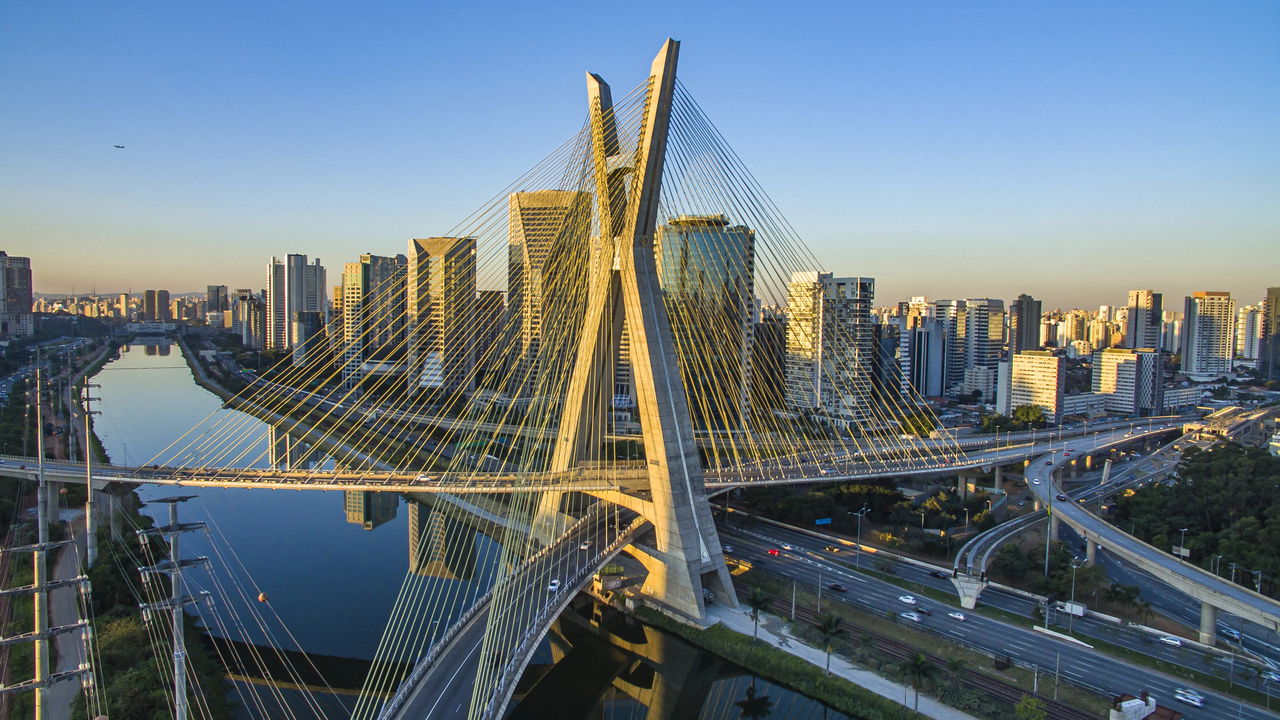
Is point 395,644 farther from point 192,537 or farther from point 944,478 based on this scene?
A: point 944,478

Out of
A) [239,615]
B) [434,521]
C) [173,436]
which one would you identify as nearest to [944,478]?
[434,521]

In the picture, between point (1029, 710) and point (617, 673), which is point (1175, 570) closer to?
point (1029, 710)

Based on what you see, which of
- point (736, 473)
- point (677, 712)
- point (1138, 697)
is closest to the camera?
point (1138, 697)

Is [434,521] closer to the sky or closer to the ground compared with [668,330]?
closer to the ground

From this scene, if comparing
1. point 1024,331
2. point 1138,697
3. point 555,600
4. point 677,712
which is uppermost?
point 1024,331

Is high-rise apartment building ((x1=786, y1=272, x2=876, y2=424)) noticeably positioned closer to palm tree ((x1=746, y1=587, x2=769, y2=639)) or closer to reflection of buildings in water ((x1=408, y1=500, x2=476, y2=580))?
reflection of buildings in water ((x1=408, y1=500, x2=476, y2=580))

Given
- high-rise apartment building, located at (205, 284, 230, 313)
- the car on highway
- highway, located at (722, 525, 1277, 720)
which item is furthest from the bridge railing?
high-rise apartment building, located at (205, 284, 230, 313)
